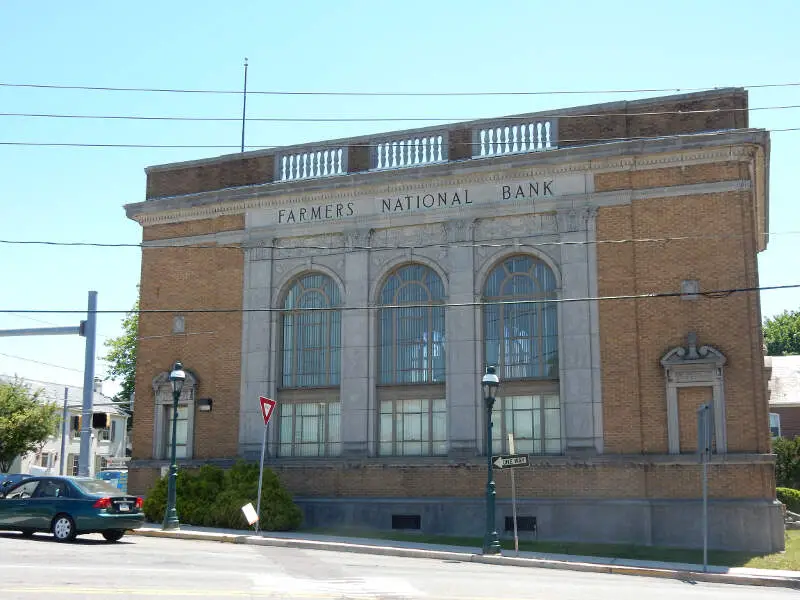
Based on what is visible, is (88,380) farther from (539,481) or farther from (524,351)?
(539,481)

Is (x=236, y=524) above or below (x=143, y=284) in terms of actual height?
below

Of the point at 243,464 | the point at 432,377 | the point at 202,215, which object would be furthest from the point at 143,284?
the point at 432,377

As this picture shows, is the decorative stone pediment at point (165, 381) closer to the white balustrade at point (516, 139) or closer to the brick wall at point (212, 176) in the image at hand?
the brick wall at point (212, 176)

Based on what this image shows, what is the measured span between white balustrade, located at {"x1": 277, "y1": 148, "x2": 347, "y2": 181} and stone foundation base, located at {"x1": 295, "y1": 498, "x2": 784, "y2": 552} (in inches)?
379

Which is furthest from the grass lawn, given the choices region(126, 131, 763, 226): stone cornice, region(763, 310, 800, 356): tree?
region(763, 310, 800, 356): tree

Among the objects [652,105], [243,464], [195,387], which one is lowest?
[243,464]

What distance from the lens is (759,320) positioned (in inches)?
961

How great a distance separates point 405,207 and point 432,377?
16.0 feet

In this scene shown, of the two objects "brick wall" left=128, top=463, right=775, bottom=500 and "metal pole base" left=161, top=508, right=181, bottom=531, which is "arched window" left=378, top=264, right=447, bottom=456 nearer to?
"brick wall" left=128, top=463, right=775, bottom=500

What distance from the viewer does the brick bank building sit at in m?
24.4

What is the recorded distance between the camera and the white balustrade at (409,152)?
2831cm

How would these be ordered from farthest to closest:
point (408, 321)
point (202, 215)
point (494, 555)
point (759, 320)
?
point (202, 215)
point (408, 321)
point (759, 320)
point (494, 555)

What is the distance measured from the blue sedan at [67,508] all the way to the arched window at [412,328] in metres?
8.60

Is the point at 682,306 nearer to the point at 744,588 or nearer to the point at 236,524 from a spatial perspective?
the point at 744,588
